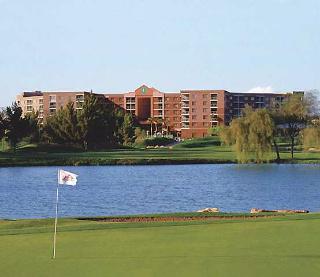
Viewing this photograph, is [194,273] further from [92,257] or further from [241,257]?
[92,257]

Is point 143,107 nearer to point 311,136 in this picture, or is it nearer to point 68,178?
point 311,136

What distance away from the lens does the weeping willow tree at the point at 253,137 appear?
7369 centimetres

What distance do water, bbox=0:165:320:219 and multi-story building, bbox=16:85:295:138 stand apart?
4615 inches

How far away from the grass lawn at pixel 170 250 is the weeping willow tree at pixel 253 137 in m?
55.6

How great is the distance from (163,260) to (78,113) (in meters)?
105

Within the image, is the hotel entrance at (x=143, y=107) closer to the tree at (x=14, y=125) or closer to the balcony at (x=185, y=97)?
the balcony at (x=185, y=97)

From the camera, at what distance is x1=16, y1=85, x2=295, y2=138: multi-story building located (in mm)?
183500

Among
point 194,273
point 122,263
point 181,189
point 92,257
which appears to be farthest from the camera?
point 181,189

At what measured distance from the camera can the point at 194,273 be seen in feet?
34.9

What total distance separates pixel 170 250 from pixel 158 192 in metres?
31.6

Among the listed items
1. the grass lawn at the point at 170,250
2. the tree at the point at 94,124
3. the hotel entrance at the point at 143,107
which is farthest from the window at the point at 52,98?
the grass lawn at the point at 170,250

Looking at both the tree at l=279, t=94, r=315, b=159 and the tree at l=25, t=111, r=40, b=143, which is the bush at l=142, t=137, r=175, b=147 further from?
the tree at l=279, t=94, r=315, b=159

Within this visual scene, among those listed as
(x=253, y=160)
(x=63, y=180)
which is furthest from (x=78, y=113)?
(x=63, y=180)

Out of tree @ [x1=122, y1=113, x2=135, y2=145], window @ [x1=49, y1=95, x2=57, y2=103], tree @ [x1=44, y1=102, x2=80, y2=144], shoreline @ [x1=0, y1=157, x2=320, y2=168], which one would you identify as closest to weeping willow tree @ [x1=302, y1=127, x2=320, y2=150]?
shoreline @ [x1=0, y1=157, x2=320, y2=168]
